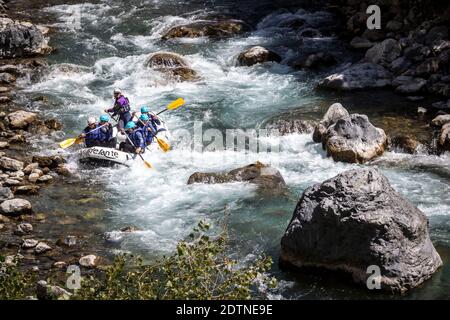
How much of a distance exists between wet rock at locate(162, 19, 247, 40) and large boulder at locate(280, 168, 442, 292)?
13.3 m

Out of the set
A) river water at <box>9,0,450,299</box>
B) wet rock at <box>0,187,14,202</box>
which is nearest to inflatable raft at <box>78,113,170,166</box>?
river water at <box>9,0,450,299</box>

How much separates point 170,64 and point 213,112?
3.27m

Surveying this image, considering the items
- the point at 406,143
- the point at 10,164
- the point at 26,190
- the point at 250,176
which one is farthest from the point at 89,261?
the point at 406,143

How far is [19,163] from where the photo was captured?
43.7 feet

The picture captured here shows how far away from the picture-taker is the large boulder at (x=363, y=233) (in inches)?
341

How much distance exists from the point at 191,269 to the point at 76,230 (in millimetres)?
5294

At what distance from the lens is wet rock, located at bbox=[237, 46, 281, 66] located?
1900 cm

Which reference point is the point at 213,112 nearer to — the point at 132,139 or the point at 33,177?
the point at 132,139

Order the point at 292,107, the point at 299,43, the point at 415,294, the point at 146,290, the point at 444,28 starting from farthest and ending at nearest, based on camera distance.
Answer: the point at 299,43, the point at 444,28, the point at 292,107, the point at 415,294, the point at 146,290

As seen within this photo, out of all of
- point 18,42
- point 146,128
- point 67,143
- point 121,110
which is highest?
point 18,42

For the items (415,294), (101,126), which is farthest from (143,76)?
(415,294)

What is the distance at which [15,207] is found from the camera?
1150cm

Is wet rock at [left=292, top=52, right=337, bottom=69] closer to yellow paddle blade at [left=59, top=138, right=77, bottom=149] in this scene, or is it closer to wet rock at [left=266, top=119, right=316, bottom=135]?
A: wet rock at [left=266, top=119, right=316, bottom=135]
